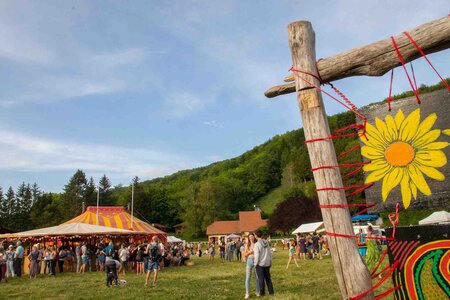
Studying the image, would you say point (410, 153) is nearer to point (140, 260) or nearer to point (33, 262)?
point (140, 260)

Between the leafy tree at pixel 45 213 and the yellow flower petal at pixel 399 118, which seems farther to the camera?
the leafy tree at pixel 45 213

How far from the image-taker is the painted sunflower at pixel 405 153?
2.63 meters

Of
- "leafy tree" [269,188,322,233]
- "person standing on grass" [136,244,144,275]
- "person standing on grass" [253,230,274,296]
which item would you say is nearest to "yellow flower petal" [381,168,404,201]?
"person standing on grass" [253,230,274,296]

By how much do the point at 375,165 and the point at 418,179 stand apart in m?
0.29

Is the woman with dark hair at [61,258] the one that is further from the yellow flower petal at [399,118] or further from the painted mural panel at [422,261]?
the yellow flower petal at [399,118]

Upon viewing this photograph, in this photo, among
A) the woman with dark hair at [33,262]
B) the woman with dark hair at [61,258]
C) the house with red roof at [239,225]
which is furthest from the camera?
the house with red roof at [239,225]

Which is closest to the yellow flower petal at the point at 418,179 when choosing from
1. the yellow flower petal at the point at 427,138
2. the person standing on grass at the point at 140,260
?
the yellow flower petal at the point at 427,138

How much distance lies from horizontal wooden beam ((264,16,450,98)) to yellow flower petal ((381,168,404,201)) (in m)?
0.68

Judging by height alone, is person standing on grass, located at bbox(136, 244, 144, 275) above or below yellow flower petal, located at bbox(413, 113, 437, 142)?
below

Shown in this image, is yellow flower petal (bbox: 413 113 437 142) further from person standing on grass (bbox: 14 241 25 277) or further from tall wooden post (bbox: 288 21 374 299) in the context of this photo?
person standing on grass (bbox: 14 241 25 277)

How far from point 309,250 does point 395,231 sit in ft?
62.2

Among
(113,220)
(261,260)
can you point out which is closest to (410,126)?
(261,260)

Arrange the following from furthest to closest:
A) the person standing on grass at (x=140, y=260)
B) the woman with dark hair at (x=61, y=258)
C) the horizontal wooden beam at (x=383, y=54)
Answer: the woman with dark hair at (x=61, y=258), the person standing on grass at (x=140, y=260), the horizontal wooden beam at (x=383, y=54)

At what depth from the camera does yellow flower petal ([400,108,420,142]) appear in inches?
106
